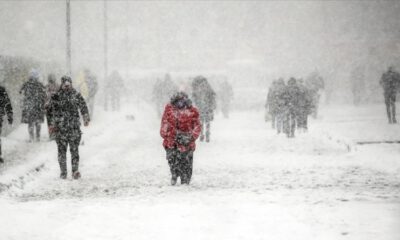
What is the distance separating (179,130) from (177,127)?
0.06m

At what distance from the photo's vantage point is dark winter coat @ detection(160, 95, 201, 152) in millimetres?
10852

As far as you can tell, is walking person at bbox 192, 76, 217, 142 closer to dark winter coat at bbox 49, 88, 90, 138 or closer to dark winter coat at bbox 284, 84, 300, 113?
dark winter coat at bbox 284, 84, 300, 113

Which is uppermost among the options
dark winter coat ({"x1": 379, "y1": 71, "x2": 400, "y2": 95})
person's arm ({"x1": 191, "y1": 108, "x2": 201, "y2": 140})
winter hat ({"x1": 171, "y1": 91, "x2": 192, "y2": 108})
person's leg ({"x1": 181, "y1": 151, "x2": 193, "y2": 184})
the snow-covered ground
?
dark winter coat ({"x1": 379, "y1": 71, "x2": 400, "y2": 95})

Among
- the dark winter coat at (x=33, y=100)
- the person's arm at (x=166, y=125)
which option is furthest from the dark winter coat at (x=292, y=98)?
the person's arm at (x=166, y=125)

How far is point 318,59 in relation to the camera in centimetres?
7006

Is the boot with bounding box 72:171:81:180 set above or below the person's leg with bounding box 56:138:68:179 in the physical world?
below

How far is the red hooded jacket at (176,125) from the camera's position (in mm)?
10852

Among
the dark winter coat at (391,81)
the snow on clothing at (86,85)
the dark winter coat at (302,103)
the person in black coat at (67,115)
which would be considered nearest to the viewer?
the person in black coat at (67,115)

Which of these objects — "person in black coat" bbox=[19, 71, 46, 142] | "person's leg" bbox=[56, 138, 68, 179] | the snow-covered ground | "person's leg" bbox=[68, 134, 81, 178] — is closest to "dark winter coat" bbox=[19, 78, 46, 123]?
"person in black coat" bbox=[19, 71, 46, 142]

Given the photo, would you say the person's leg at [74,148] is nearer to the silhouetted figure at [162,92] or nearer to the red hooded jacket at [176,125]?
the red hooded jacket at [176,125]

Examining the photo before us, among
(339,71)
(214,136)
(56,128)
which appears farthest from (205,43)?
(56,128)

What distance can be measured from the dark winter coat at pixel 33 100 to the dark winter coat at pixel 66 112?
7.12m

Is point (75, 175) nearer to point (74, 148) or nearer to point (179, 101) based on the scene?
point (74, 148)

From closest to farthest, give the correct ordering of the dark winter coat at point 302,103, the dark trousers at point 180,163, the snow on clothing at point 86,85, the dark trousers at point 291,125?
the dark trousers at point 180,163 < the dark trousers at point 291,125 < the dark winter coat at point 302,103 < the snow on clothing at point 86,85
